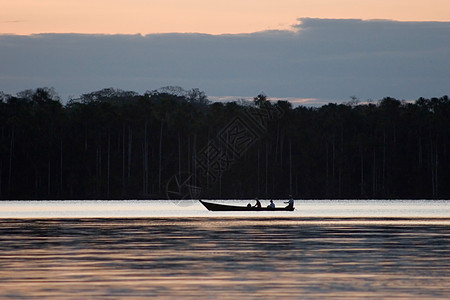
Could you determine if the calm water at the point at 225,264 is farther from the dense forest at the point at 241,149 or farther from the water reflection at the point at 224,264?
the dense forest at the point at 241,149

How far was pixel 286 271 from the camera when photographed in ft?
83.9

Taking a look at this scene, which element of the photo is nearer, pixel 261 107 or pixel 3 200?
pixel 3 200

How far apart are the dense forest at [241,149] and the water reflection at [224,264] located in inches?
3377

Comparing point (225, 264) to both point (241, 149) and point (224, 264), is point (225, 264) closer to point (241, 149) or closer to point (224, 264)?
point (224, 264)

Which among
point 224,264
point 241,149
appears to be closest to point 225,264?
point 224,264

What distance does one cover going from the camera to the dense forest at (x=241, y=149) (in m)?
130

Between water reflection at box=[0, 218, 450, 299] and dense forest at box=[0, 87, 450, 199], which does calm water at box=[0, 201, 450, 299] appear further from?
dense forest at box=[0, 87, 450, 199]

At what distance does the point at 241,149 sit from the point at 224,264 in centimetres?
10901

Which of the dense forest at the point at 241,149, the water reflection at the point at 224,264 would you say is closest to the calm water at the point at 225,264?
the water reflection at the point at 224,264

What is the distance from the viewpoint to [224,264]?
90.0 ft

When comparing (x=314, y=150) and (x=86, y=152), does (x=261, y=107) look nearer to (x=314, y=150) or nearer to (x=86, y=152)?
(x=314, y=150)

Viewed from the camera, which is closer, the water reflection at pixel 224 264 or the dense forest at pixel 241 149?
the water reflection at pixel 224 264

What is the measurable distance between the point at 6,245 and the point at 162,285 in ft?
45.8

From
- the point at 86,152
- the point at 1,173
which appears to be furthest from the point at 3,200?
the point at 86,152
